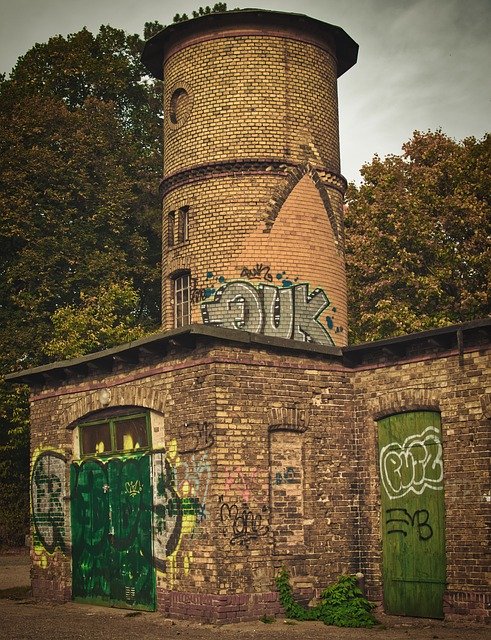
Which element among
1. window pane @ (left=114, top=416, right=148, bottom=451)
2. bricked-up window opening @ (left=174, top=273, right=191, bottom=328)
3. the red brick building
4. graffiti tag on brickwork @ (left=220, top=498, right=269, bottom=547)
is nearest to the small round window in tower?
bricked-up window opening @ (left=174, top=273, right=191, bottom=328)

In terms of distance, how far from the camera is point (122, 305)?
94.9ft

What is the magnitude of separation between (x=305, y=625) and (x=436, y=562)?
7.33 ft

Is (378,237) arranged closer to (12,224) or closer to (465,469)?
(12,224)

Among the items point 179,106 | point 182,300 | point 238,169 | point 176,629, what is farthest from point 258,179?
point 176,629

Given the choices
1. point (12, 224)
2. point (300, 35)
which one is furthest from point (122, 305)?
point (300, 35)

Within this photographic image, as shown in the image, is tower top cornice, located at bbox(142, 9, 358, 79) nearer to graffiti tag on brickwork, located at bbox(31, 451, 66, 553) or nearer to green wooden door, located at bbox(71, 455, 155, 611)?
graffiti tag on brickwork, located at bbox(31, 451, 66, 553)

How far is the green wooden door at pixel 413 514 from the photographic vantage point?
14117 millimetres

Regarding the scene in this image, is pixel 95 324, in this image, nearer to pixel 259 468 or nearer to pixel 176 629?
pixel 259 468

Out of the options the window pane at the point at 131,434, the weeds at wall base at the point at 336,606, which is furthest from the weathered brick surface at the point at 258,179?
the weeds at wall base at the point at 336,606

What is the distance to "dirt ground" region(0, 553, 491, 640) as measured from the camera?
41.3ft

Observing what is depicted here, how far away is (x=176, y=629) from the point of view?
1343 centimetres

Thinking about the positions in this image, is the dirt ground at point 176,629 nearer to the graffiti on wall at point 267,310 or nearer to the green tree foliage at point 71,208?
the graffiti on wall at point 267,310

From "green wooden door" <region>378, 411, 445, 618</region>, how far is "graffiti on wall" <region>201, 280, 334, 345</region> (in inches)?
207

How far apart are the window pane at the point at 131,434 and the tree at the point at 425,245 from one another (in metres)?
12.6
